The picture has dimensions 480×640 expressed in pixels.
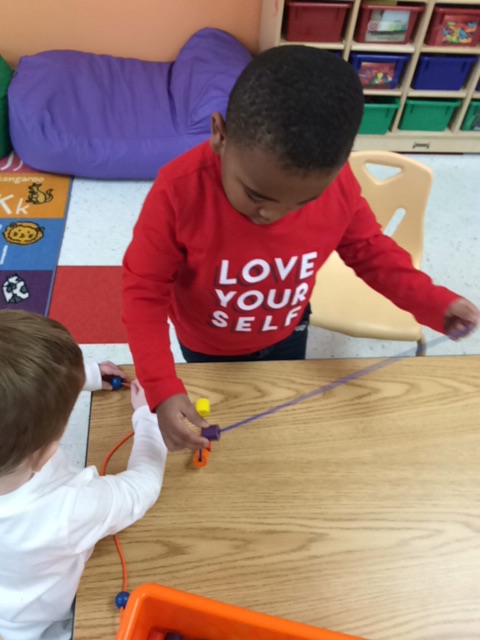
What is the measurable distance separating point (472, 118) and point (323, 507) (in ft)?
7.90

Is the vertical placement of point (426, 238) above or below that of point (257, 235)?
below

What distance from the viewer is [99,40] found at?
8.12 feet

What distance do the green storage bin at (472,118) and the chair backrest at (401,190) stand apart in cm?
143

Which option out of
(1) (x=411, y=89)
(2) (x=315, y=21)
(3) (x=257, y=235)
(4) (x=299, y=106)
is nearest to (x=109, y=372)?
(3) (x=257, y=235)

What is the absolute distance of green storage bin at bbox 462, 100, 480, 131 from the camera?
243 centimetres

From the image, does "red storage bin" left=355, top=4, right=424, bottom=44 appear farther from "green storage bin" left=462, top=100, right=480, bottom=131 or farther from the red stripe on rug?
the red stripe on rug

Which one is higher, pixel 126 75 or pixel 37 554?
pixel 37 554

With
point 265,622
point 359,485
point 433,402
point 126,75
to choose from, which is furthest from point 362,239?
point 126,75

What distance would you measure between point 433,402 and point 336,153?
0.46 meters

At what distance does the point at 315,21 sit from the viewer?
6.93 ft

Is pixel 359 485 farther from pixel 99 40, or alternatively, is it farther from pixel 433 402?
pixel 99 40

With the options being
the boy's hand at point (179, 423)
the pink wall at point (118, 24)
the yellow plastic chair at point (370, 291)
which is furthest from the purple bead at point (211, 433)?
the pink wall at point (118, 24)

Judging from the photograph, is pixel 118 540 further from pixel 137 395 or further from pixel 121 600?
pixel 137 395

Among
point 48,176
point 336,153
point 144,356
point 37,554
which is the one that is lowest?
point 48,176
